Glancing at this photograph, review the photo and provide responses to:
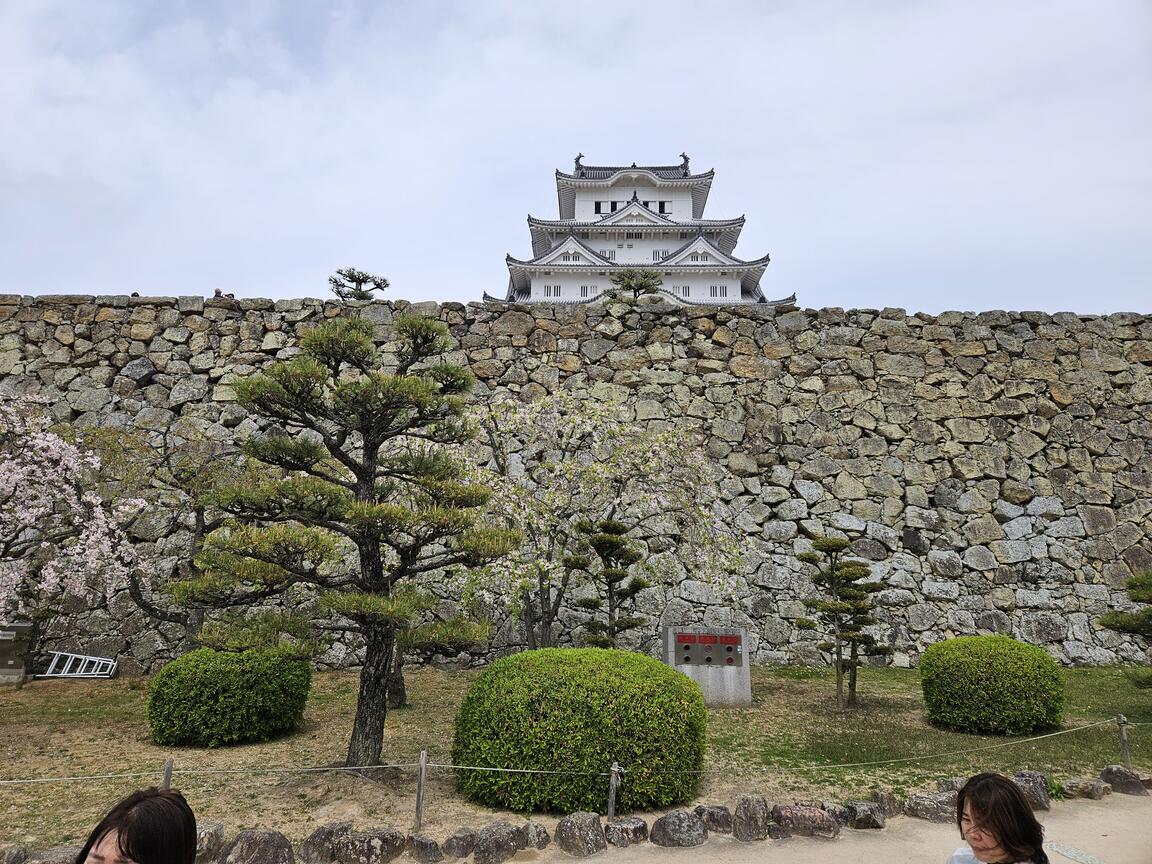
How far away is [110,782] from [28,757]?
108 centimetres

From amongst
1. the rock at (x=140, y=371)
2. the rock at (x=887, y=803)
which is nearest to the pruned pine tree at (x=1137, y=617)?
the rock at (x=887, y=803)

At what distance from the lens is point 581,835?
353cm

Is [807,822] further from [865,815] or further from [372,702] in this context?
[372,702]

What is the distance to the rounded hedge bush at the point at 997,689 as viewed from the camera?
564cm

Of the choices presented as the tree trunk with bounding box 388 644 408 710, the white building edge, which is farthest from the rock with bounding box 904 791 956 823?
the white building edge

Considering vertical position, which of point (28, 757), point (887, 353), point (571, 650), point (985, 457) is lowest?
point (28, 757)

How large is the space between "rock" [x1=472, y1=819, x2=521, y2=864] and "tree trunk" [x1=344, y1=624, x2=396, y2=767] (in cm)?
122

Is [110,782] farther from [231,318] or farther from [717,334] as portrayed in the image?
[717,334]

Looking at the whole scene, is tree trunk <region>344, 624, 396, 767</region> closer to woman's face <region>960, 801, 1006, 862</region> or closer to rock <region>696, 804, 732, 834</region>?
rock <region>696, 804, 732, 834</region>

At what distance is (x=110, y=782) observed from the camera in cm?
448

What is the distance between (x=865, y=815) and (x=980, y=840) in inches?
96.5

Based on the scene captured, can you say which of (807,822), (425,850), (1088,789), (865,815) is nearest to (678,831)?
(807,822)

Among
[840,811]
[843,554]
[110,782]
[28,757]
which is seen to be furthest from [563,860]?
[843,554]

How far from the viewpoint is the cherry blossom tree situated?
6332mm
